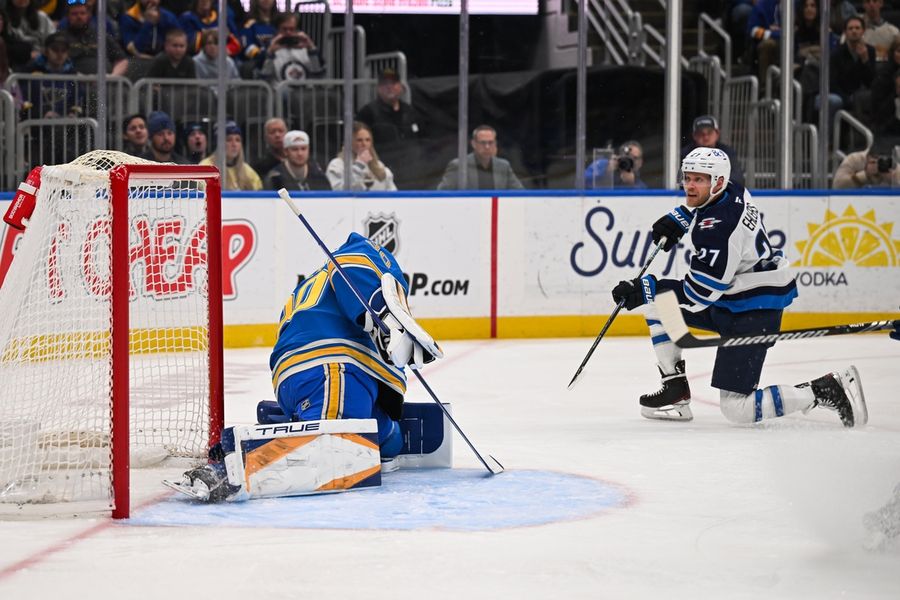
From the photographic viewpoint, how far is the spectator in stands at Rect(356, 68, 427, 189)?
7.95 meters

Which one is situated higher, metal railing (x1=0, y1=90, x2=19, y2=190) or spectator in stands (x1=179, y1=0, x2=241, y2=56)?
spectator in stands (x1=179, y1=0, x2=241, y2=56)

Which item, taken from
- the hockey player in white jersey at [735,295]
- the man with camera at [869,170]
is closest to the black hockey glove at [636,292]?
the hockey player in white jersey at [735,295]

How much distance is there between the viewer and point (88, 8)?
23.6ft

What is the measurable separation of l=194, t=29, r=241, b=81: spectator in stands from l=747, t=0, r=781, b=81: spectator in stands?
3.33 m

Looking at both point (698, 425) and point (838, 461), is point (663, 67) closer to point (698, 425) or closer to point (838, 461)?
point (698, 425)

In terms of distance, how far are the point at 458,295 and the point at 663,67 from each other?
1853 mm

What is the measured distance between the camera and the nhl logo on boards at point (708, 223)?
16.9ft

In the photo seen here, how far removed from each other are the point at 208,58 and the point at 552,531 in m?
4.67

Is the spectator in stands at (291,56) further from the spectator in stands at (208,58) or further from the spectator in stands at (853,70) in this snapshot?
the spectator in stands at (853,70)

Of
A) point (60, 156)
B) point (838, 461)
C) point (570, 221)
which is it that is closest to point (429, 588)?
point (838, 461)

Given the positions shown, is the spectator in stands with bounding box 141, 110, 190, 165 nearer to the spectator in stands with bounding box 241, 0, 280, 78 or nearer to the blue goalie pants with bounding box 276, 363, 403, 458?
the spectator in stands with bounding box 241, 0, 280, 78

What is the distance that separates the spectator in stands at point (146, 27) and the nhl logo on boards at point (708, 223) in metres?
3.48

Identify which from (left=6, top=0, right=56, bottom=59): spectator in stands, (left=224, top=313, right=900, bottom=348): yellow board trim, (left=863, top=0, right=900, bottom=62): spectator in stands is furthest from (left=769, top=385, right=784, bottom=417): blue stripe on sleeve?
(left=863, top=0, right=900, bottom=62): spectator in stands

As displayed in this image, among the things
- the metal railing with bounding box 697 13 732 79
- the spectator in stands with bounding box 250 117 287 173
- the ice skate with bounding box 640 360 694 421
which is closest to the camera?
the ice skate with bounding box 640 360 694 421
